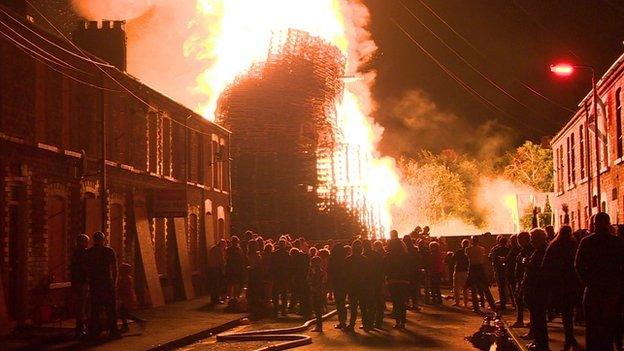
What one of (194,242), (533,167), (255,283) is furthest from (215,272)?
(533,167)

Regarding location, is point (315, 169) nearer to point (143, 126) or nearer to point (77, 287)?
point (143, 126)

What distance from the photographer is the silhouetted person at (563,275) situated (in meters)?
11.6

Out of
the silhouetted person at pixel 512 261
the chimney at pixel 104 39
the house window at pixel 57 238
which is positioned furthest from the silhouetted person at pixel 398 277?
the chimney at pixel 104 39

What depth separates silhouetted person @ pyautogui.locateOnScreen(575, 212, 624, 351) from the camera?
9.88 m

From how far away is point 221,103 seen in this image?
44000 millimetres

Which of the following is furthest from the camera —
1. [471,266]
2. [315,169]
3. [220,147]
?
[315,169]

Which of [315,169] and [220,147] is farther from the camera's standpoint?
[315,169]

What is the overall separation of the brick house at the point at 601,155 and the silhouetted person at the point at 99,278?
18.9 m

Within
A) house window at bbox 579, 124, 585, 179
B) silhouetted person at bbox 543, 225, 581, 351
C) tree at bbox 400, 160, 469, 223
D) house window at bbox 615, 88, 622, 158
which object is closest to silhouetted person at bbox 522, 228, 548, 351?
silhouetted person at bbox 543, 225, 581, 351

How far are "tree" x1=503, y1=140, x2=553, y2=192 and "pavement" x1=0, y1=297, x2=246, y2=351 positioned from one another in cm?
6548

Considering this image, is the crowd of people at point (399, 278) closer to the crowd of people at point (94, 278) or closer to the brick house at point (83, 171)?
the crowd of people at point (94, 278)

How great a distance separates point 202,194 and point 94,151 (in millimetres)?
10023

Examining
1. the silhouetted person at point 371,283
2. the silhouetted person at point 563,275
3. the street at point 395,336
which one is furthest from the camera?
the silhouetted person at point 371,283

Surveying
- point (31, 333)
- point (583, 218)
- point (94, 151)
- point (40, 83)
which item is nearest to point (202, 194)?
point (94, 151)
